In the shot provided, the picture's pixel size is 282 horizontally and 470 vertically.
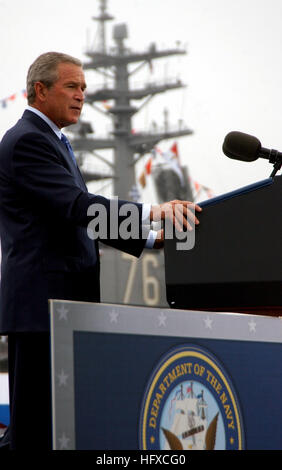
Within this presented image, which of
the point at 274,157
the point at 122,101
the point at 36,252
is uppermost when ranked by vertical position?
the point at 122,101

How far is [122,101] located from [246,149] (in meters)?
17.9

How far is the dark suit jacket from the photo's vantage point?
182 cm

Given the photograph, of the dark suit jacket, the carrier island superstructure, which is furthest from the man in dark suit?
the carrier island superstructure

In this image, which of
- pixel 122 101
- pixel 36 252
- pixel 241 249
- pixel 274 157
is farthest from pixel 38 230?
pixel 122 101

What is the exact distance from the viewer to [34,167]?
1.86 m

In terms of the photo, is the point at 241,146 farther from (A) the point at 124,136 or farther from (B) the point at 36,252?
(A) the point at 124,136

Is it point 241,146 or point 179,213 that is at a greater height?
point 241,146

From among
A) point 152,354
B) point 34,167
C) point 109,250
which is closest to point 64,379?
point 152,354

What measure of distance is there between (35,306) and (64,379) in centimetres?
48

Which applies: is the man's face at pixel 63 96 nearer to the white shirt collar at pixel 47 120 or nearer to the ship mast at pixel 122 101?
the white shirt collar at pixel 47 120

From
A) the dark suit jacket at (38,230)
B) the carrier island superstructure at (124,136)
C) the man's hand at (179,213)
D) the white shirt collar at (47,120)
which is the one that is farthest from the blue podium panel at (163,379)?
the carrier island superstructure at (124,136)

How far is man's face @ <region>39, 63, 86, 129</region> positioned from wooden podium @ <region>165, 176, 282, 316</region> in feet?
1.60

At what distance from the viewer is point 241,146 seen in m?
1.97

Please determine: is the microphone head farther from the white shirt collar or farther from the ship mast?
the ship mast
